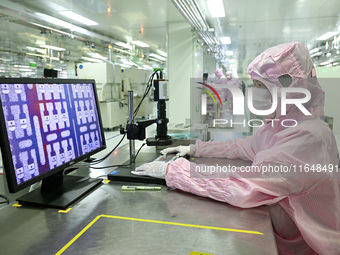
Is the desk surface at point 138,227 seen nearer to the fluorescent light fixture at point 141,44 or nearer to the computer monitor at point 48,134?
the computer monitor at point 48,134

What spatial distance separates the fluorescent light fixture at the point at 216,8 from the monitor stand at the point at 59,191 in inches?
150

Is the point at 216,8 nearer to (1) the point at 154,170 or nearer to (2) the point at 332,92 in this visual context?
(2) the point at 332,92

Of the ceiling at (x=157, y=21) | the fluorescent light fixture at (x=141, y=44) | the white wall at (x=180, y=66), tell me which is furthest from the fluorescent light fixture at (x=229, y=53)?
the white wall at (x=180, y=66)

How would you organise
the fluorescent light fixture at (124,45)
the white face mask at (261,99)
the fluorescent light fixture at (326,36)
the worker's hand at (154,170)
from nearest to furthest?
1. the worker's hand at (154,170)
2. the white face mask at (261,99)
3. the fluorescent light fixture at (326,36)
4. the fluorescent light fixture at (124,45)

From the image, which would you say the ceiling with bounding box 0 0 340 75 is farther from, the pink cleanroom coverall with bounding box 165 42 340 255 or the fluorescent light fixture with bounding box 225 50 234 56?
the pink cleanroom coverall with bounding box 165 42 340 255

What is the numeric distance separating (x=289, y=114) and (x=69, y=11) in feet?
17.1

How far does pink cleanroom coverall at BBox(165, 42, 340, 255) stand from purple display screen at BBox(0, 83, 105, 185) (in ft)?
1.36

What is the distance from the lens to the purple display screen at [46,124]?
31.2 inches

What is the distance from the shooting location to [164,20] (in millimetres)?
5809

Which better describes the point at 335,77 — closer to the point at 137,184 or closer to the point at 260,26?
the point at 260,26

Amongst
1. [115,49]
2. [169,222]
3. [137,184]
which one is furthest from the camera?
[115,49]

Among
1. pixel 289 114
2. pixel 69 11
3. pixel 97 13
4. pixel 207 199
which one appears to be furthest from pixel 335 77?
pixel 69 11

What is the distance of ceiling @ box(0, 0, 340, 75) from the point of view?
4.55 m

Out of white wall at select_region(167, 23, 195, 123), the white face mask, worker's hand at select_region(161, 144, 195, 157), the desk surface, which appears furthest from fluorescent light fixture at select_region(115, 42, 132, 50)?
the desk surface
